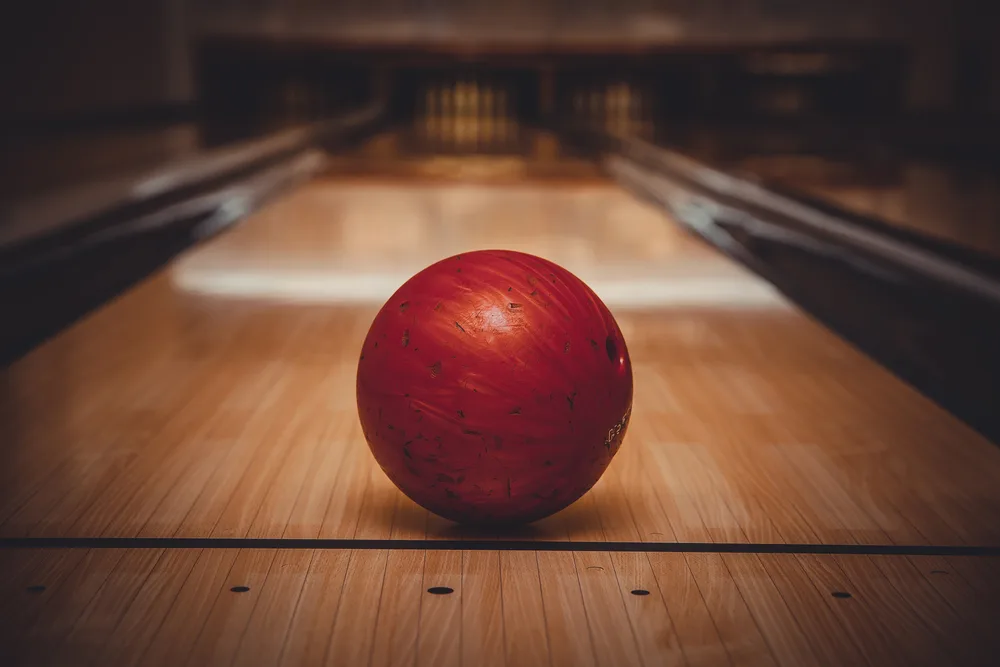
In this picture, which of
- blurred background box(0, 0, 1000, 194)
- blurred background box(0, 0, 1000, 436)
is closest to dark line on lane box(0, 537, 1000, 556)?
blurred background box(0, 0, 1000, 436)

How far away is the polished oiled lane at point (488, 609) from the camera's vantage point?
90cm

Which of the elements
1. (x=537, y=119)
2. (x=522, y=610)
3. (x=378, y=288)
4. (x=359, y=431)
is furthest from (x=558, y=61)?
(x=522, y=610)

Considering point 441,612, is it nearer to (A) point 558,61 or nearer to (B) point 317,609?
(B) point 317,609

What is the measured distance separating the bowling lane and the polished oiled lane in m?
0.07

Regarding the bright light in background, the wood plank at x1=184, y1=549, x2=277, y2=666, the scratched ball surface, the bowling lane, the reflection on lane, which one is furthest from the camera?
the reflection on lane

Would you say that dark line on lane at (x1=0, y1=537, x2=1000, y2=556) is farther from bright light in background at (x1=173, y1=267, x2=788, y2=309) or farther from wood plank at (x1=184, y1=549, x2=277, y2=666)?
bright light in background at (x1=173, y1=267, x2=788, y2=309)

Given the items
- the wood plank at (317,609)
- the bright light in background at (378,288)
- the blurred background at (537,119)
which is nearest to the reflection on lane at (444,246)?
the bright light in background at (378,288)

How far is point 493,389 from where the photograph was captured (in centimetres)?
106

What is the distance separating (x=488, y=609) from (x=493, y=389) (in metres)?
0.19

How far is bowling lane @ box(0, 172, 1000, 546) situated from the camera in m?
1.20

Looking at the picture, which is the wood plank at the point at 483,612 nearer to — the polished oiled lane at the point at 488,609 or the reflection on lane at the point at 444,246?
the polished oiled lane at the point at 488,609

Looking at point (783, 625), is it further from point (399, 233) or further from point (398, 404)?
point (399, 233)

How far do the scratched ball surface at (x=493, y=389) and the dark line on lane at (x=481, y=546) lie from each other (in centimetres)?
3

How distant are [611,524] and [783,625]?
0.86 feet
